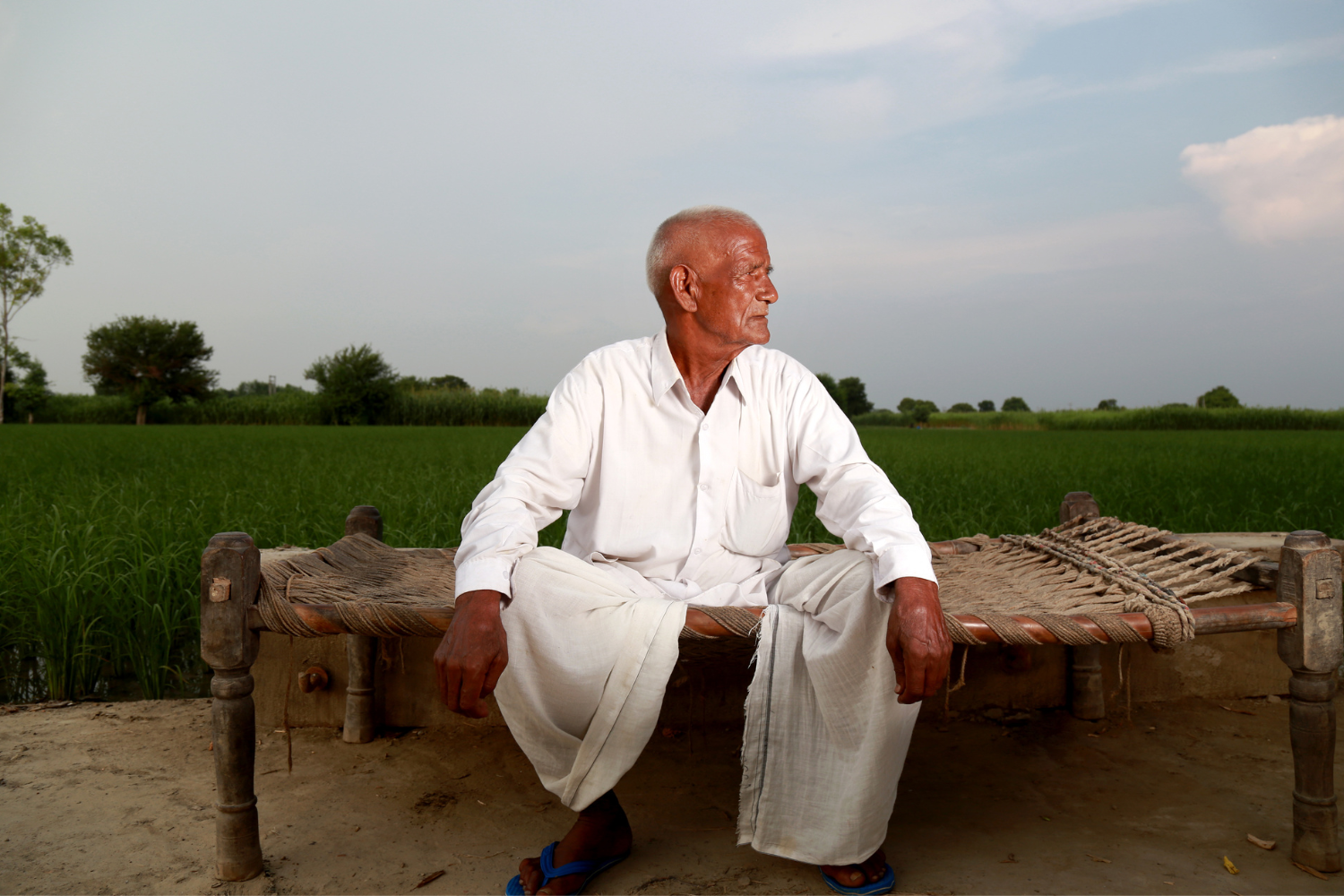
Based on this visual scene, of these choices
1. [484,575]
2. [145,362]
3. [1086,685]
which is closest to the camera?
[484,575]

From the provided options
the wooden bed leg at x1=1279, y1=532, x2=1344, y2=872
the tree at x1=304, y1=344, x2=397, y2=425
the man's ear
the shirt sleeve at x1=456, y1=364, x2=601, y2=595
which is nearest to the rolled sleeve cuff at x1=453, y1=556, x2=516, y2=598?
the shirt sleeve at x1=456, y1=364, x2=601, y2=595

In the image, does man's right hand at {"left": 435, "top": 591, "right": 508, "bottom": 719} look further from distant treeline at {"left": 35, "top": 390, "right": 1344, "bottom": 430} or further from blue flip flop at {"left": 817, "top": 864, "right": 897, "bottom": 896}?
distant treeline at {"left": 35, "top": 390, "right": 1344, "bottom": 430}

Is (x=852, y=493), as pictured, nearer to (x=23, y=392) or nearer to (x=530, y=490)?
(x=530, y=490)

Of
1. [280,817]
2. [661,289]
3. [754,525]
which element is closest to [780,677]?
[754,525]

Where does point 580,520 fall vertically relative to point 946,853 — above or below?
above

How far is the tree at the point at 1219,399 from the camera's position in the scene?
30.1 meters

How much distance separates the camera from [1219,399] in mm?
34219

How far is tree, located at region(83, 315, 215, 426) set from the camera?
41938mm

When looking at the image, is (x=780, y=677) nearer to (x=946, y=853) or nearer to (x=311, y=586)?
(x=946, y=853)

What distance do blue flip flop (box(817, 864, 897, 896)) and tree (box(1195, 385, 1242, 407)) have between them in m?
33.0

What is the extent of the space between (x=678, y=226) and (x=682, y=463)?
549mm

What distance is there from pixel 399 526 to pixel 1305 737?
354 centimetres

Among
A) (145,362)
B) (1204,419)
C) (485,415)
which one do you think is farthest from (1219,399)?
(145,362)

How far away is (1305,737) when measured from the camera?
1.67m
